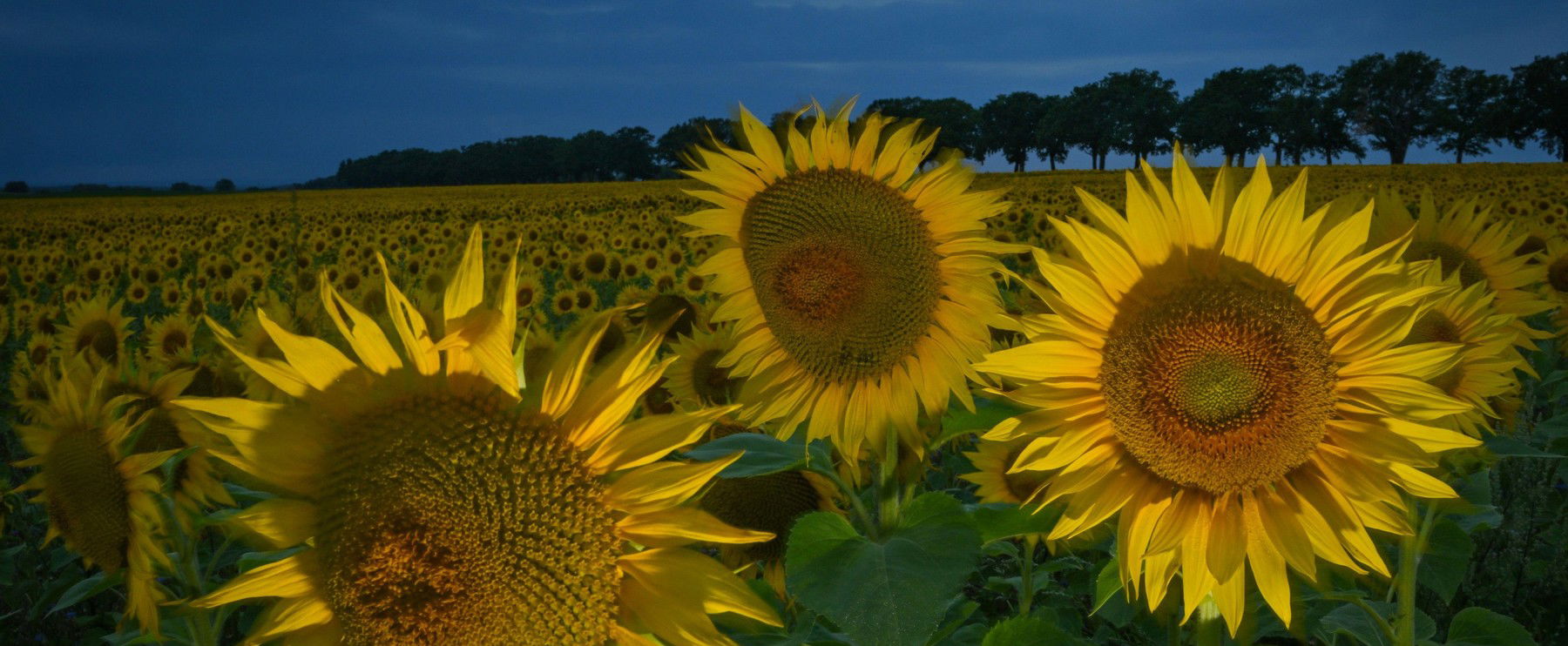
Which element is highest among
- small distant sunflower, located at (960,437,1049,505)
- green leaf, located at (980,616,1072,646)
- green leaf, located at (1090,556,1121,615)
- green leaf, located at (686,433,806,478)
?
green leaf, located at (686,433,806,478)

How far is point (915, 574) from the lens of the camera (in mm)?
1805

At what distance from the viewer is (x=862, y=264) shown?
95.4 inches

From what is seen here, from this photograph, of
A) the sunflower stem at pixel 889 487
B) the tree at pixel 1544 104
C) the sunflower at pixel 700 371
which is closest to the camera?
the sunflower stem at pixel 889 487

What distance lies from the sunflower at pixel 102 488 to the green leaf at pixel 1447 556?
10.9ft

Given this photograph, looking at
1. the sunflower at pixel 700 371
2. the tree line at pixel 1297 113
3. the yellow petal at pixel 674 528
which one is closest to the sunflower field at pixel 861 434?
the yellow petal at pixel 674 528

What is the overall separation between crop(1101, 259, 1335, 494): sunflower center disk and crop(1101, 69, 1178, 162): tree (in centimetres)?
7813

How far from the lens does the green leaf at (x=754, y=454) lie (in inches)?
79.0

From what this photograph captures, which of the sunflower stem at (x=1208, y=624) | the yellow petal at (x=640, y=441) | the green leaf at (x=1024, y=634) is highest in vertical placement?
the yellow petal at (x=640, y=441)

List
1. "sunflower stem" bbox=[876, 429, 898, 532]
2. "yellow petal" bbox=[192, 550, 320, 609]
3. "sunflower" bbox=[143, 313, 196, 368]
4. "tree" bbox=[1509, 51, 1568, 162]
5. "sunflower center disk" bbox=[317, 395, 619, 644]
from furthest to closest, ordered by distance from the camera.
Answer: "tree" bbox=[1509, 51, 1568, 162], "sunflower" bbox=[143, 313, 196, 368], "sunflower stem" bbox=[876, 429, 898, 532], "yellow petal" bbox=[192, 550, 320, 609], "sunflower center disk" bbox=[317, 395, 619, 644]

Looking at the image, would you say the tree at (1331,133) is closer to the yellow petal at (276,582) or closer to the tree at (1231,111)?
the tree at (1231,111)

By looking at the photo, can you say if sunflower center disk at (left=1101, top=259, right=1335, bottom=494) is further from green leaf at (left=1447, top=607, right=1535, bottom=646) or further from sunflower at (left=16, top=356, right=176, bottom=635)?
sunflower at (left=16, top=356, right=176, bottom=635)

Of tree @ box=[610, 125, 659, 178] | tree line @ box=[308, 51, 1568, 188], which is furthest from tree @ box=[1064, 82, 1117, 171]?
tree @ box=[610, 125, 659, 178]

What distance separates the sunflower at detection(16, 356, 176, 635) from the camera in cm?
262

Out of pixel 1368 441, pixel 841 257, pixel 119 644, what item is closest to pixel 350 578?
pixel 841 257
